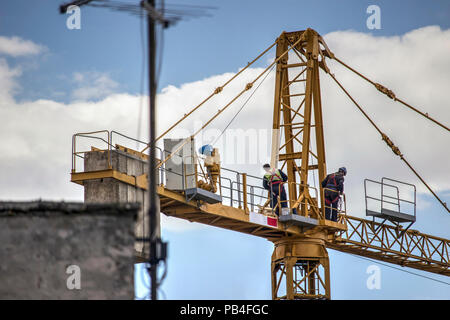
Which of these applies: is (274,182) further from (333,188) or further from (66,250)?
(66,250)

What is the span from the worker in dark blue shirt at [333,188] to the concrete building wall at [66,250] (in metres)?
23.9

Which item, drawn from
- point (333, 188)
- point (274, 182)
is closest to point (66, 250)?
point (274, 182)

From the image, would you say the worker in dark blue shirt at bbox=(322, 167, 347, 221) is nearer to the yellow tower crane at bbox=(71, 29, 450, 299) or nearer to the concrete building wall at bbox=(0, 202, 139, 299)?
the yellow tower crane at bbox=(71, 29, 450, 299)

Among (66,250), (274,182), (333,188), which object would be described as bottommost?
(66,250)

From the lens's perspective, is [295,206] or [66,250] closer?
[66,250]

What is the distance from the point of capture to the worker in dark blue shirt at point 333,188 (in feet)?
122

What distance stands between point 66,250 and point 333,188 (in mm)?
24572

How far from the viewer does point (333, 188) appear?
37750 mm

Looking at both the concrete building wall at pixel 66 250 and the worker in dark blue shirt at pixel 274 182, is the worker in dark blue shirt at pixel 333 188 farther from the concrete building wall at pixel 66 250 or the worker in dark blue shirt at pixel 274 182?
the concrete building wall at pixel 66 250

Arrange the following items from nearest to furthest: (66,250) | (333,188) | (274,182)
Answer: (66,250)
(274,182)
(333,188)

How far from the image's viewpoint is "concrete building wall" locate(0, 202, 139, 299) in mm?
13922

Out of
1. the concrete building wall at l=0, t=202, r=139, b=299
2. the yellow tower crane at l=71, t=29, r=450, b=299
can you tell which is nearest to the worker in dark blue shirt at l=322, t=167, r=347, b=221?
the yellow tower crane at l=71, t=29, r=450, b=299

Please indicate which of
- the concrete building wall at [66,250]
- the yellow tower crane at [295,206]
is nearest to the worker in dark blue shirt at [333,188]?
the yellow tower crane at [295,206]

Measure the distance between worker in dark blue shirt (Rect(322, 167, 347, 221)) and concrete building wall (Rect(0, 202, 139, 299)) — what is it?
2389 centimetres
